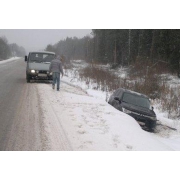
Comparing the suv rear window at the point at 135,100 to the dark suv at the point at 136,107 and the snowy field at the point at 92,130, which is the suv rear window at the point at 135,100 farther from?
the snowy field at the point at 92,130

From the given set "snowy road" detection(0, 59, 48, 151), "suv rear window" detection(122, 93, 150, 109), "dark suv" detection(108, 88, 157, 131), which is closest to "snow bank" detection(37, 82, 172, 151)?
"snowy road" detection(0, 59, 48, 151)

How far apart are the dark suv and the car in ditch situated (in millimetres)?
6160

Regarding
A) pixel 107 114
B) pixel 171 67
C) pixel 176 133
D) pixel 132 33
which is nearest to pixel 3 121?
pixel 107 114

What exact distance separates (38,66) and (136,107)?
8.37 m

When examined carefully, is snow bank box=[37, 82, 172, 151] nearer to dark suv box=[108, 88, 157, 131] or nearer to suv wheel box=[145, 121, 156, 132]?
dark suv box=[108, 88, 157, 131]

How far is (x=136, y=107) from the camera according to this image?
453 inches

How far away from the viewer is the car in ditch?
16984mm

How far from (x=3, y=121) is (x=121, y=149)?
11.7 ft

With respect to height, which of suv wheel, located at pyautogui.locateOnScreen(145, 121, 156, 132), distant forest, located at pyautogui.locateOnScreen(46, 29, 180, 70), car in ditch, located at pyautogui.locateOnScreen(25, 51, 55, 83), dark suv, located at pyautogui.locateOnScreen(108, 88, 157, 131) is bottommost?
suv wheel, located at pyautogui.locateOnScreen(145, 121, 156, 132)

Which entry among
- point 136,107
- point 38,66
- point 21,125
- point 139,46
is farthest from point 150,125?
point 139,46

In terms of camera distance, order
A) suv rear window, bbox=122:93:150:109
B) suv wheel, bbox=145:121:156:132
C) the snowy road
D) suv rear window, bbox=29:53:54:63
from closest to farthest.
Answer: the snowy road, suv wheel, bbox=145:121:156:132, suv rear window, bbox=122:93:150:109, suv rear window, bbox=29:53:54:63

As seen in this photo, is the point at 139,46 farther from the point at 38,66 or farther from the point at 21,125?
the point at 21,125

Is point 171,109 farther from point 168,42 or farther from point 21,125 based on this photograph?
point 168,42

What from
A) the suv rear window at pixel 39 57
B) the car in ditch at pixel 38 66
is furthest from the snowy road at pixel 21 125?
the suv rear window at pixel 39 57
